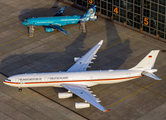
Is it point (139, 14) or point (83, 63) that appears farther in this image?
point (139, 14)

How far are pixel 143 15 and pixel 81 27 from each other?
1649 centimetres

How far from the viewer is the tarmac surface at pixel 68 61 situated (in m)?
58.7

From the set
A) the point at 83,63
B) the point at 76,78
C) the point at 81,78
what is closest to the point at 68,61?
the point at 83,63

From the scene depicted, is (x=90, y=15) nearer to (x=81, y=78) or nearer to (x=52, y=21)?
(x=52, y=21)

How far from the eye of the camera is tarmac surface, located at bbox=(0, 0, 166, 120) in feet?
192

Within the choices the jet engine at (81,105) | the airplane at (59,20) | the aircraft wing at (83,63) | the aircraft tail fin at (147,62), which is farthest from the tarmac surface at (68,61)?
the aircraft tail fin at (147,62)

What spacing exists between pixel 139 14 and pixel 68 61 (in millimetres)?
23110

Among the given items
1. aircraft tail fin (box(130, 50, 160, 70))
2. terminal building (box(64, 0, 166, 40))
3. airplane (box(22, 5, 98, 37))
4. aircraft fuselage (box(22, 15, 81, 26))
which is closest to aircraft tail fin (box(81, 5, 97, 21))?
airplane (box(22, 5, 98, 37))

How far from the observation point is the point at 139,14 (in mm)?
84062

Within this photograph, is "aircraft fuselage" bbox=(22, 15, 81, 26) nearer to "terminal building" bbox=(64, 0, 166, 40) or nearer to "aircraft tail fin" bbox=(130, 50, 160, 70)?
"terminal building" bbox=(64, 0, 166, 40)

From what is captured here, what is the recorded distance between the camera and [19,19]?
95.4m

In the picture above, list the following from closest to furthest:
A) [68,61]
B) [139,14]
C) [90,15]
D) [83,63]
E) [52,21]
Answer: [83,63], [68,61], [139,14], [90,15], [52,21]

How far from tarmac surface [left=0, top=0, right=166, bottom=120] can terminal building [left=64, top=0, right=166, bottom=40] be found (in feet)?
6.72

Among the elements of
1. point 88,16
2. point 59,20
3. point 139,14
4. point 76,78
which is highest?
point 139,14
